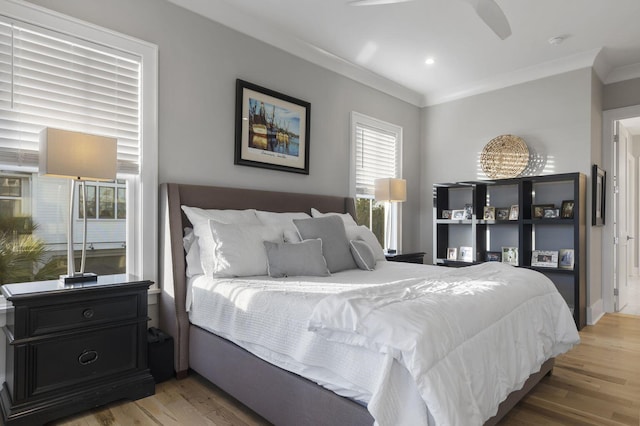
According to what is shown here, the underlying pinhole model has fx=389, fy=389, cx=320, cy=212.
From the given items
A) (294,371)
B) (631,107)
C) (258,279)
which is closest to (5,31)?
(258,279)

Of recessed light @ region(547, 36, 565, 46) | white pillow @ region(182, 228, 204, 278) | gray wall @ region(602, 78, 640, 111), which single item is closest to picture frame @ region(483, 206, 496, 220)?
gray wall @ region(602, 78, 640, 111)

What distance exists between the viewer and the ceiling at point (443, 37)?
319 centimetres

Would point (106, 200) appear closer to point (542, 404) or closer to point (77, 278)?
point (77, 278)

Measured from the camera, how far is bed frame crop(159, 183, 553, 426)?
1.70 m

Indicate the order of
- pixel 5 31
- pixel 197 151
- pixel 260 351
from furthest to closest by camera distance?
pixel 197 151, pixel 5 31, pixel 260 351

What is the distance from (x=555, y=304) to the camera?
2463 millimetres

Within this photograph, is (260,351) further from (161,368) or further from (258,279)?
(161,368)

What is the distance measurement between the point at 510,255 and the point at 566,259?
0.56 metres

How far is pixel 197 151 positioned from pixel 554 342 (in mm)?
2844

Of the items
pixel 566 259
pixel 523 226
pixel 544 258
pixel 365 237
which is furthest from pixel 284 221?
pixel 566 259

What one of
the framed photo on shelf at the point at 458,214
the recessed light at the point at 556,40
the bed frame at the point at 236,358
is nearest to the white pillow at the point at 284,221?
the bed frame at the point at 236,358

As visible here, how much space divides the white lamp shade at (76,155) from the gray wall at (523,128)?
4177mm

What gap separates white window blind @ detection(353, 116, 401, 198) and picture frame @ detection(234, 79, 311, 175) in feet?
2.95

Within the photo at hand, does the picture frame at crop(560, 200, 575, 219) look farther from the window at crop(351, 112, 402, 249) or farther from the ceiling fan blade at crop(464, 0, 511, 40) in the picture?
the ceiling fan blade at crop(464, 0, 511, 40)
